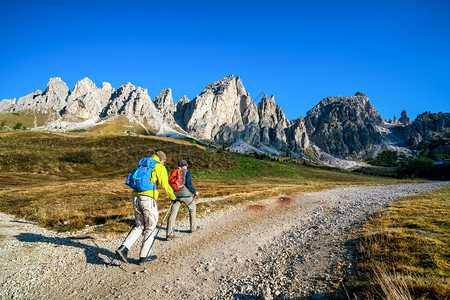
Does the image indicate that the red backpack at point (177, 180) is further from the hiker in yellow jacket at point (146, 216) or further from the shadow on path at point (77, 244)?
the shadow on path at point (77, 244)

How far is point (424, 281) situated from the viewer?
4582 millimetres

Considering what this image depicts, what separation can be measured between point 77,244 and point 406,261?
1217 centimetres

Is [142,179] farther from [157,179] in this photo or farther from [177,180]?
[177,180]

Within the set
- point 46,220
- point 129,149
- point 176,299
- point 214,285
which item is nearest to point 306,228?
point 214,285

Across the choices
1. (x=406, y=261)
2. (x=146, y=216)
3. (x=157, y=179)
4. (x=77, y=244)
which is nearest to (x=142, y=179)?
(x=157, y=179)

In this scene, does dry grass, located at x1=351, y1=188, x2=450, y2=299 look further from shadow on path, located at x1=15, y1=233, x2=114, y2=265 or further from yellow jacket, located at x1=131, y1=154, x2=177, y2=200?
shadow on path, located at x1=15, y1=233, x2=114, y2=265

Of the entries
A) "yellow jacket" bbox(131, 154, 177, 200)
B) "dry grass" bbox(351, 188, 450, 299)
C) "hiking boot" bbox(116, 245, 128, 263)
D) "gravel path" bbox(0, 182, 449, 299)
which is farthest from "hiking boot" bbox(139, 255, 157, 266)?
"dry grass" bbox(351, 188, 450, 299)

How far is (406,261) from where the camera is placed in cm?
595

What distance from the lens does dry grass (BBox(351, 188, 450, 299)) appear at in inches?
167

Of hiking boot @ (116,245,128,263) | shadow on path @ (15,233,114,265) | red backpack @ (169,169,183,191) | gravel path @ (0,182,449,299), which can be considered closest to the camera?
gravel path @ (0,182,449,299)

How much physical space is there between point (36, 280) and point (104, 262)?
1.92 metres

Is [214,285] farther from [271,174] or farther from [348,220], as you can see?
[271,174]

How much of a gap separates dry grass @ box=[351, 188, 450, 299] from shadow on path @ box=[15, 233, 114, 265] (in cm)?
845

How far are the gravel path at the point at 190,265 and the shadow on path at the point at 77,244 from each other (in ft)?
0.11
